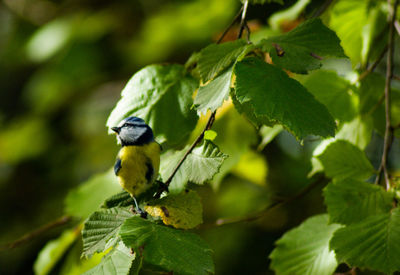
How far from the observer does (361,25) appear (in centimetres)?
115

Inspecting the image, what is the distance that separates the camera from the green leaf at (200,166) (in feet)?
2.19

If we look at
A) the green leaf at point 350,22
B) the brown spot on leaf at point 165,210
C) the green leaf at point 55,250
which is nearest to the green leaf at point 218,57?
the brown spot on leaf at point 165,210

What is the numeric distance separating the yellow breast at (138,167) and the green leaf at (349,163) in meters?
0.43

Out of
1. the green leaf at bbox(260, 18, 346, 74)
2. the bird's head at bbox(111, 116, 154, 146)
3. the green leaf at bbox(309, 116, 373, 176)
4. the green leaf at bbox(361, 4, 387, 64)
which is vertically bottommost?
the green leaf at bbox(309, 116, 373, 176)

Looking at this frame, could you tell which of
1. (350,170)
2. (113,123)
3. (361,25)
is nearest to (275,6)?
(361,25)

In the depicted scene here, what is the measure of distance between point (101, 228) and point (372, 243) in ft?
1.51

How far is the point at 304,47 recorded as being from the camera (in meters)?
0.70

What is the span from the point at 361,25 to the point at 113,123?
73cm

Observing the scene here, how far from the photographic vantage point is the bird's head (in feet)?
2.53

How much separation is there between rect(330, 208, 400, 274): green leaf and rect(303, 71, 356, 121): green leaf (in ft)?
1.11

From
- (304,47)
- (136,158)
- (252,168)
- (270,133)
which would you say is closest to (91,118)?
(252,168)

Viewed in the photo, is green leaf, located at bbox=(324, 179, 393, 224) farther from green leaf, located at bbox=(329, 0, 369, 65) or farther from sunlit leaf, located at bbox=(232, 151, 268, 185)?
sunlit leaf, located at bbox=(232, 151, 268, 185)

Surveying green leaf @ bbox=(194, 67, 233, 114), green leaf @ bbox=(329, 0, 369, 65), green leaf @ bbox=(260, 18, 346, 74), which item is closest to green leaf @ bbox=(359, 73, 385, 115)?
green leaf @ bbox=(329, 0, 369, 65)

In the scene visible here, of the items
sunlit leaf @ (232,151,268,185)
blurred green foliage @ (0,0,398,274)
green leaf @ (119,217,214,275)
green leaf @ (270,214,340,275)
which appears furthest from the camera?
blurred green foliage @ (0,0,398,274)
